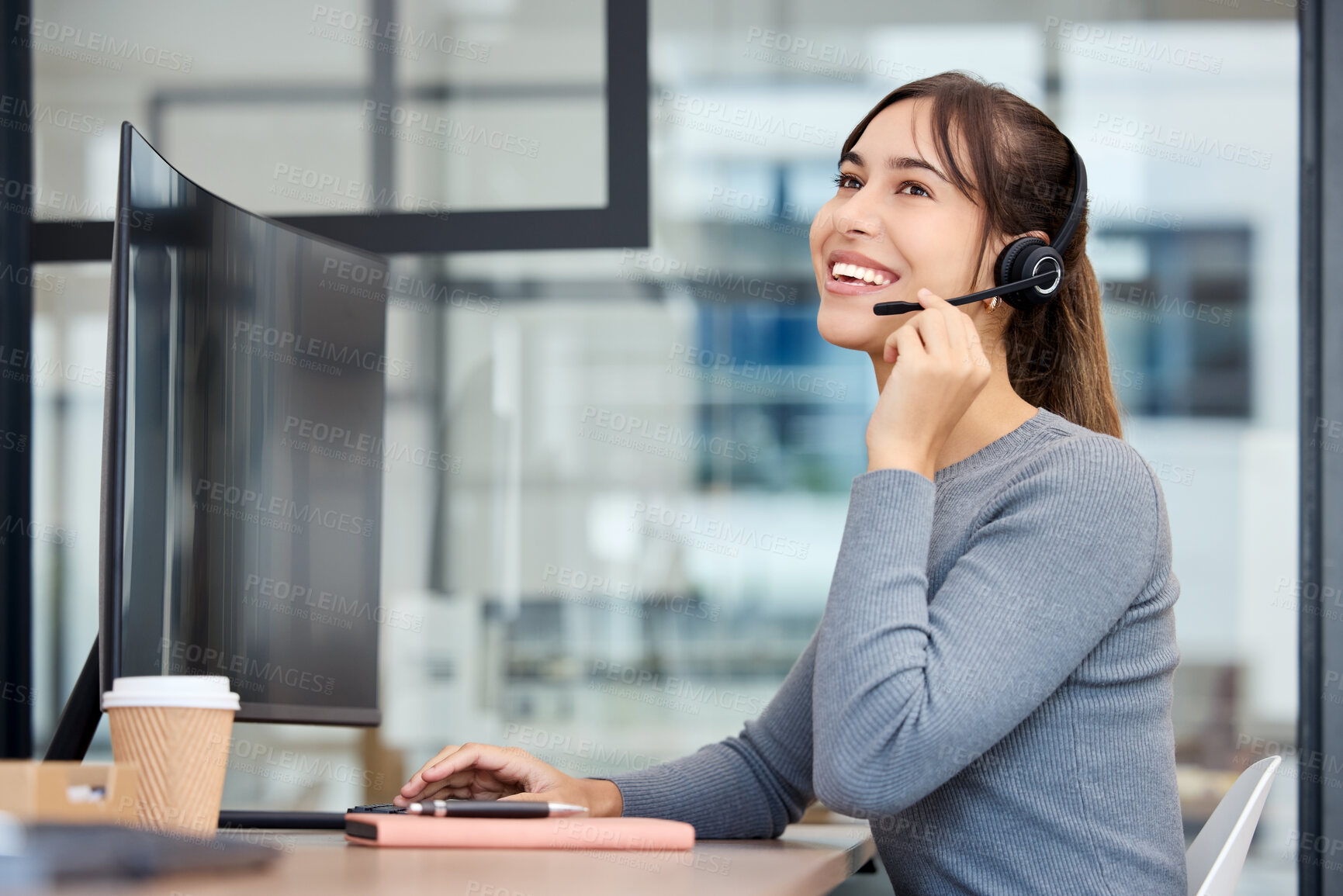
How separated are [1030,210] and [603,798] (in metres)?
0.78

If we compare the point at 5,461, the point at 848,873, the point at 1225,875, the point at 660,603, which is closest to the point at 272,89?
the point at 5,461

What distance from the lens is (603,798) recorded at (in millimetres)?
1304

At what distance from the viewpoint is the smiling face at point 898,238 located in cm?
131

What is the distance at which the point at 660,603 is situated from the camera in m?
2.45

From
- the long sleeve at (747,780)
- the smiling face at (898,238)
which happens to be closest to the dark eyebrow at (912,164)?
the smiling face at (898,238)

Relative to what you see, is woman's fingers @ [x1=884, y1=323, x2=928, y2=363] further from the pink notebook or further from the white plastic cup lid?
the white plastic cup lid

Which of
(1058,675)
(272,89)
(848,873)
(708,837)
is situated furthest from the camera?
(272,89)

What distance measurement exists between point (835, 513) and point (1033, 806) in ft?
4.40

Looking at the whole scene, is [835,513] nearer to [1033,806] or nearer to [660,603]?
[660,603]

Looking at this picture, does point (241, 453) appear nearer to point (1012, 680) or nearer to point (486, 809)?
point (486, 809)

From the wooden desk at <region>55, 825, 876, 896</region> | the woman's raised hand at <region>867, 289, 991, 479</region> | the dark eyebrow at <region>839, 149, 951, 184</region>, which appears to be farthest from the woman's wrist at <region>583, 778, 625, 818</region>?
the dark eyebrow at <region>839, 149, 951, 184</region>

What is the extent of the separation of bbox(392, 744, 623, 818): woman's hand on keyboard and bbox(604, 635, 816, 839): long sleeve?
0.07 metres

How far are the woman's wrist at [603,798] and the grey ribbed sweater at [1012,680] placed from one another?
0.28 metres

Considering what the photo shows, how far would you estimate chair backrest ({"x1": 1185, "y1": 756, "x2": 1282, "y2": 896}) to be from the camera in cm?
105
